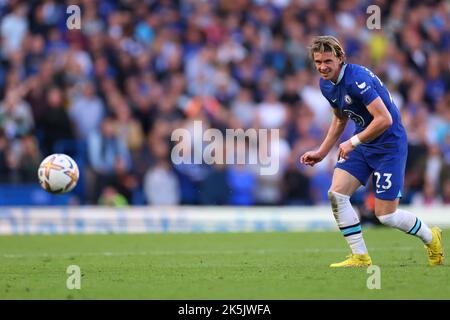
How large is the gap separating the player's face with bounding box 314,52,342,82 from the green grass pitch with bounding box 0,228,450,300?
199 centimetres

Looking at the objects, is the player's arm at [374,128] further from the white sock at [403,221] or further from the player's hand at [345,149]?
the white sock at [403,221]

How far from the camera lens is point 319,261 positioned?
1081 centimetres

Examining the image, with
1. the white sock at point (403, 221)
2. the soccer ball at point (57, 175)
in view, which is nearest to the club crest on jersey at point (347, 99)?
the white sock at point (403, 221)

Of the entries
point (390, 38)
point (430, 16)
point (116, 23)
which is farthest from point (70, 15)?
point (430, 16)

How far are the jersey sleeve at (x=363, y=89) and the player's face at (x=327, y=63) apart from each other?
228 mm

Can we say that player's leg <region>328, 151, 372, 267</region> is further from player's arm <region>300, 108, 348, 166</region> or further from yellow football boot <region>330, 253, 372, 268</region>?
player's arm <region>300, 108, 348, 166</region>

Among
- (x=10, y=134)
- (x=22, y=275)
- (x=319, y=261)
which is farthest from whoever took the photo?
(x=10, y=134)

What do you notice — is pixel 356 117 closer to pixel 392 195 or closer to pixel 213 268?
pixel 392 195

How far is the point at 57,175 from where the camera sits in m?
11.4

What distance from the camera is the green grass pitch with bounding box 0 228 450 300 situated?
8000mm

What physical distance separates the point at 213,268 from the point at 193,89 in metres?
9.25

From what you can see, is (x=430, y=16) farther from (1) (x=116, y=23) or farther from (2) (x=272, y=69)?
(1) (x=116, y=23)

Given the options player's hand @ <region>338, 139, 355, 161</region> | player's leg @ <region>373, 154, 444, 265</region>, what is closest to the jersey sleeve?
player's hand @ <region>338, 139, 355, 161</region>

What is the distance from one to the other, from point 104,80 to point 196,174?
275cm
